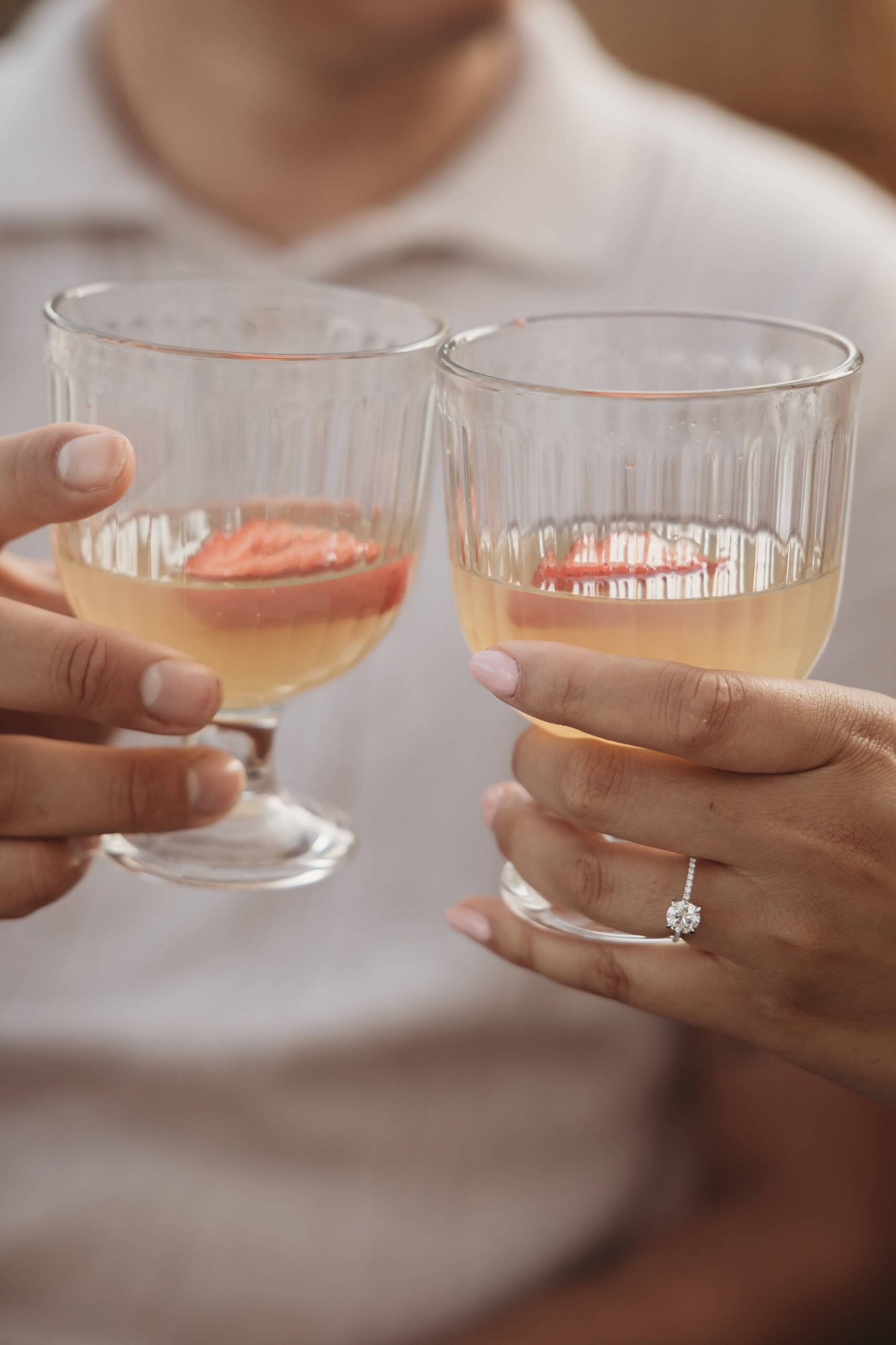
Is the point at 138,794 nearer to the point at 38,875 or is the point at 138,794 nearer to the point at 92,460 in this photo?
the point at 38,875

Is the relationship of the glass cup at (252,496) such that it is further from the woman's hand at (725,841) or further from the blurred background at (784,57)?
the blurred background at (784,57)

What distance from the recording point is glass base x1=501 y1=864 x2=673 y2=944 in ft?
2.38

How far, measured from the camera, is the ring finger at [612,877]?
26.3 inches

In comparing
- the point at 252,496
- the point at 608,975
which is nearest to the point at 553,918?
the point at 608,975

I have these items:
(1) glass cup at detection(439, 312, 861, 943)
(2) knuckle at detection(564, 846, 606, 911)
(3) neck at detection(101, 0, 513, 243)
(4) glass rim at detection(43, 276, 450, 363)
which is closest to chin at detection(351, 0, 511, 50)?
(3) neck at detection(101, 0, 513, 243)

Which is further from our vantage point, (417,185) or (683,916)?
(417,185)

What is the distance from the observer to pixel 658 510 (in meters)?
0.63

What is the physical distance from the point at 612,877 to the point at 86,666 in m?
0.29

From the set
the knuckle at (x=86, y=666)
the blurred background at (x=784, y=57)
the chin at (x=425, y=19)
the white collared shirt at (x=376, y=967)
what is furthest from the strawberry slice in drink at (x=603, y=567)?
the blurred background at (x=784, y=57)

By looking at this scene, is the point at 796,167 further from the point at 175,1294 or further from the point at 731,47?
the point at 175,1294

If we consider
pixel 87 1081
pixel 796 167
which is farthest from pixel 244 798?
pixel 796 167

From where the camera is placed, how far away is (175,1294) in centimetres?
111

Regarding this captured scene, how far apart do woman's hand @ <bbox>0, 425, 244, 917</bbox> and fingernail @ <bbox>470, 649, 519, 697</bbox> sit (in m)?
0.15

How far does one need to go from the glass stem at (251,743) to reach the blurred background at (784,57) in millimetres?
1801
